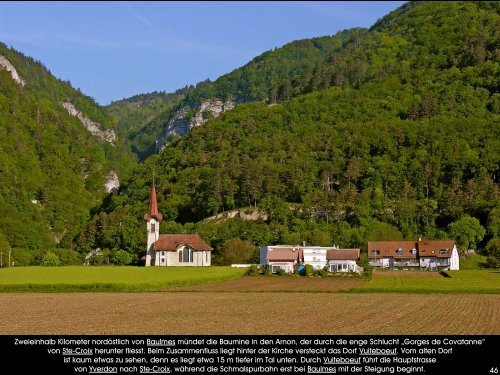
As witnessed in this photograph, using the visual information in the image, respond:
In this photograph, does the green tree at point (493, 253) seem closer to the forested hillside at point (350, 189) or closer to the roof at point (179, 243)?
the forested hillside at point (350, 189)

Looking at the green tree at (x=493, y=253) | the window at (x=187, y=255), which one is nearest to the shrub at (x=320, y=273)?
the window at (x=187, y=255)

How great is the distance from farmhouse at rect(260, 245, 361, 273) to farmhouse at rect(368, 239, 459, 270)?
6816 millimetres

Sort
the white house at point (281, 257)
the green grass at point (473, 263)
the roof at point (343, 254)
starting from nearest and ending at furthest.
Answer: the green grass at point (473, 263), the white house at point (281, 257), the roof at point (343, 254)

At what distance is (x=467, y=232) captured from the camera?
139000 millimetres

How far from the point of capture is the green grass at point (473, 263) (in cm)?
12912

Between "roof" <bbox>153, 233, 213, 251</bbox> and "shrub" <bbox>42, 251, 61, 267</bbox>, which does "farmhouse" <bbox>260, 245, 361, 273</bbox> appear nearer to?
"roof" <bbox>153, 233, 213, 251</bbox>

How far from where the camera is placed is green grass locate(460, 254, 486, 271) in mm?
129125

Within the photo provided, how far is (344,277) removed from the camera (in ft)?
358

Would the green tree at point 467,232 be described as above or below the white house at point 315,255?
above

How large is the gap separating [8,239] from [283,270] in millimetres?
83571

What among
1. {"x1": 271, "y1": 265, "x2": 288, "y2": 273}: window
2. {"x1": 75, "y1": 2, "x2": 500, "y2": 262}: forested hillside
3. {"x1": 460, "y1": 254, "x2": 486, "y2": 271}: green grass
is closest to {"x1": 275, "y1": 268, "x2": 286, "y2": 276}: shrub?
{"x1": 271, "y1": 265, "x2": 288, "y2": 273}: window

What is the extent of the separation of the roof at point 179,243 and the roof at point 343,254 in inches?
871
